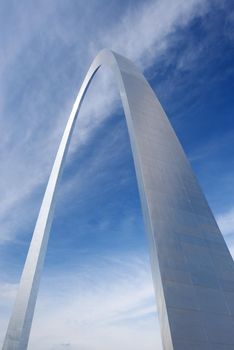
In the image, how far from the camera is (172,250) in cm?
980

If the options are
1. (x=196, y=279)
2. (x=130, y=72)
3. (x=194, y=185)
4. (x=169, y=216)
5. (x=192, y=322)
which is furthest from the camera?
(x=130, y=72)

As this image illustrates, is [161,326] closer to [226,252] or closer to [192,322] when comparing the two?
[192,322]

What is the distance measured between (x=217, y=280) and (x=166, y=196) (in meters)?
3.72

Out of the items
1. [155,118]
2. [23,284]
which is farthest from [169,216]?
[23,284]

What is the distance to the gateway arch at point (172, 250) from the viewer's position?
8233mm

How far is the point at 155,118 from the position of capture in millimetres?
17188

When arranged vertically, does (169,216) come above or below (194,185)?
below

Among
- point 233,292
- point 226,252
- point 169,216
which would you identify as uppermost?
point 169,216

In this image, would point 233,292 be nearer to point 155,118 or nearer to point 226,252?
point 226,252

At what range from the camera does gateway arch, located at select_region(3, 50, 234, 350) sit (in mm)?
8233

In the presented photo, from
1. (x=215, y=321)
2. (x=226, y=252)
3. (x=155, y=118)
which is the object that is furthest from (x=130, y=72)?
(x=215, y=321)

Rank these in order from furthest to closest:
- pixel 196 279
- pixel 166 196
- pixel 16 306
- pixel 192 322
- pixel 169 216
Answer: pixel 16 306 → pixel 166 196 → pixel 169 216 → pixel 196 279 → pixel 192 322

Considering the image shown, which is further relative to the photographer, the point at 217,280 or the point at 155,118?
the point at 155,118

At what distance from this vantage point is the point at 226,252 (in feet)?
37.3
